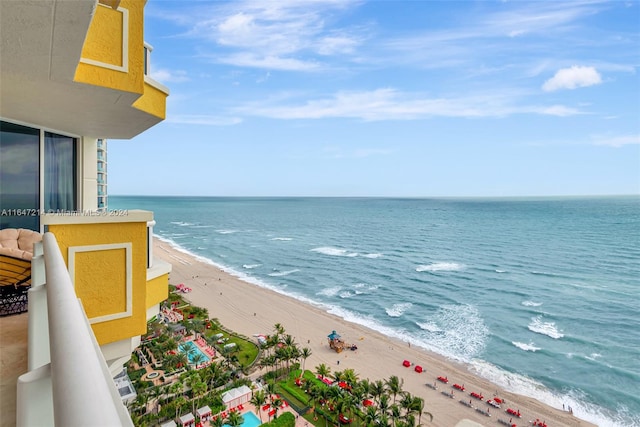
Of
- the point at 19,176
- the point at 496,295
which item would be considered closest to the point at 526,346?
the point at 496,295

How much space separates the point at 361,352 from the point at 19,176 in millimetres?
23966

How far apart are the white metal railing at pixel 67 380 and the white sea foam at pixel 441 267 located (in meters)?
49.2

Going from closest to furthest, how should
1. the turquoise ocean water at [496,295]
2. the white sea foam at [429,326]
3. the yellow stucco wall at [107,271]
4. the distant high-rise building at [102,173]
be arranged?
1. the yellow stucco wall at [107,271]
2. the distant high-rise building at [102,173]
3. the turquoise ocean water at [496,295]
4. the white sea foam at [429,326]

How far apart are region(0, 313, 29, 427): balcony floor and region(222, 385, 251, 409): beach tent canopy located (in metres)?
17.2

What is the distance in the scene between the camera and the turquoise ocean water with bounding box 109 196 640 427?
23516mm

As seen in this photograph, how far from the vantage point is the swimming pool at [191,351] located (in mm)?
23594

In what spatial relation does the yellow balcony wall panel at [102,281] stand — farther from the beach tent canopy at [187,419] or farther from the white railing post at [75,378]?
the beach tent canopy at [187,419]

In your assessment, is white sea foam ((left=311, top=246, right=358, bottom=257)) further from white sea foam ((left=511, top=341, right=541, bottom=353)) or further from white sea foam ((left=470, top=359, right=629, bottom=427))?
white sea foam ((left=470, top=359, right=629, bottom=427))

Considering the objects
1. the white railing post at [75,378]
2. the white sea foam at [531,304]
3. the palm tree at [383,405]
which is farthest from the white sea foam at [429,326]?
the white railing post at [75,378]

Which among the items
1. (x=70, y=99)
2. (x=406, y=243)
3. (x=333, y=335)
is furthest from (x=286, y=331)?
(x=406, y=243)

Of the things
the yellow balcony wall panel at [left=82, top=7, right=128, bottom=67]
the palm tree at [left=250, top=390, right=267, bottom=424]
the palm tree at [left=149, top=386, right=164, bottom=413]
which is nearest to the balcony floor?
the yellow balcony wall panel at [left=82, top=7, right=128, bottom=67]

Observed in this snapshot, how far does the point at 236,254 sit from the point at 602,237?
79308 millimetres

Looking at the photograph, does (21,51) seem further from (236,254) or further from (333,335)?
(236,254)

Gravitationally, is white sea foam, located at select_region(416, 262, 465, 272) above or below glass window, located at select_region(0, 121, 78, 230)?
below
